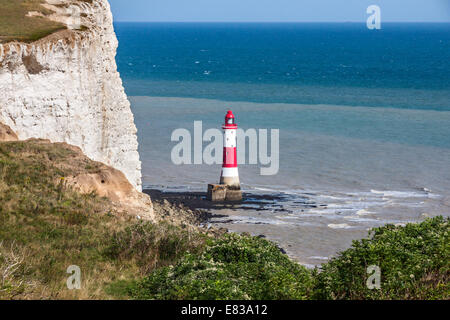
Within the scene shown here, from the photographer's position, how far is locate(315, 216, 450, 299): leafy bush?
32.7 ft

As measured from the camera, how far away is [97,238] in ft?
46.5

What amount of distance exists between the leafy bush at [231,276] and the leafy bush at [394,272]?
19.0 inches

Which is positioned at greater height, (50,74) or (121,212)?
(50,74)

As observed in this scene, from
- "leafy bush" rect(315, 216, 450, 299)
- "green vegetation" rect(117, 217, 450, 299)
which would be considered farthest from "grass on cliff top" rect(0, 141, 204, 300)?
"leafy bush" rect(315, 216, 450, 299)

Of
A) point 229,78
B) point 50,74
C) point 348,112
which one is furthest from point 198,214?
point 229,78

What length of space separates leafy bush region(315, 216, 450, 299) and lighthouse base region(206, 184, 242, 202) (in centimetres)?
1910

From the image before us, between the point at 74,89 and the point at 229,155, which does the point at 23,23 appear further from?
the point at 229,155

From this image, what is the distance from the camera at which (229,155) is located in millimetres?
30781

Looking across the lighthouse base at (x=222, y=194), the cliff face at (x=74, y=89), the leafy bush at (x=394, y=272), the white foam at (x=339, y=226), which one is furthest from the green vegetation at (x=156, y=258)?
the lighthouse base at (x=222, y=194)

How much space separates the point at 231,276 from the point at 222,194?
2000 centimetres

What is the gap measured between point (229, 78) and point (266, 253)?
95.9m

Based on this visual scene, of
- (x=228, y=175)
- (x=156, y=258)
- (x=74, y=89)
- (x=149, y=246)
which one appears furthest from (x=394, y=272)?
(x=228, y=175)
